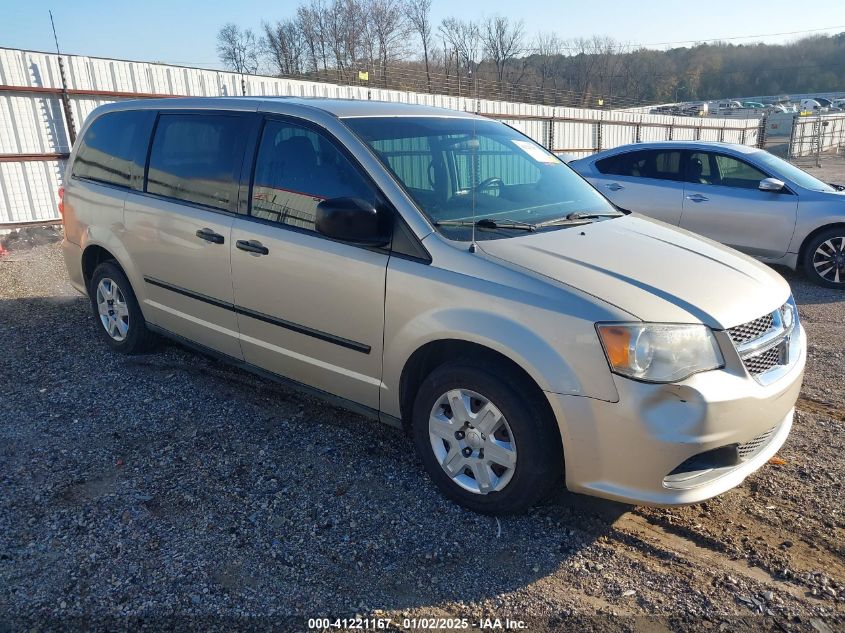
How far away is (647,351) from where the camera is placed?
8.39ft

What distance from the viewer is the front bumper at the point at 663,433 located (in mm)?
2541

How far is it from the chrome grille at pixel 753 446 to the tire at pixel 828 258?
531 centimetres

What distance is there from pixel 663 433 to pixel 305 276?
1.96m

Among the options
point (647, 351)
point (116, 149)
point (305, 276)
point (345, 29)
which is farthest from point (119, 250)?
point (345, 29)

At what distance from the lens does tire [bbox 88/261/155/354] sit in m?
4.91

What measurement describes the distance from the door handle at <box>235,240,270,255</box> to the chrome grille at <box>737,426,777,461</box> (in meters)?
2.60

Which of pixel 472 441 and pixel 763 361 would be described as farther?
pixel 472 441

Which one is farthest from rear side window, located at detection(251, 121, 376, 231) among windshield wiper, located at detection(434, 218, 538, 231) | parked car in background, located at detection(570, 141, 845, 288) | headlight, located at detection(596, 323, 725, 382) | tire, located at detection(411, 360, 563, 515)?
parked car in background, located at detection(570, 141, 845, 288)

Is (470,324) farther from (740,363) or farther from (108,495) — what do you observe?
(108,495)

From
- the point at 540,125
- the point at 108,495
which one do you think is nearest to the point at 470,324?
the point at 108,495

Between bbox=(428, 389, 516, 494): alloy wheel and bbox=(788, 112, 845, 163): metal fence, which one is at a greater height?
bbox=(428, 389, 516, 494): alloy wheel

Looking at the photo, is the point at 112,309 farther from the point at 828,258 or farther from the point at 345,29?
the point at 345,29

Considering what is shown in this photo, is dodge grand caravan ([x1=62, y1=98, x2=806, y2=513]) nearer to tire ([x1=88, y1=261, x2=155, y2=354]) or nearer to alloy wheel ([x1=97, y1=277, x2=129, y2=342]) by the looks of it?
tire ([x1=88, y1=261, x2=155, y2=354])

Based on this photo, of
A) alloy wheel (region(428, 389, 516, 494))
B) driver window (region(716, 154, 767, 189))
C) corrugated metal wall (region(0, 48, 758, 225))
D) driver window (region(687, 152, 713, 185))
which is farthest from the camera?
corrugated metal wall (region(0, 48, 758, 225))
